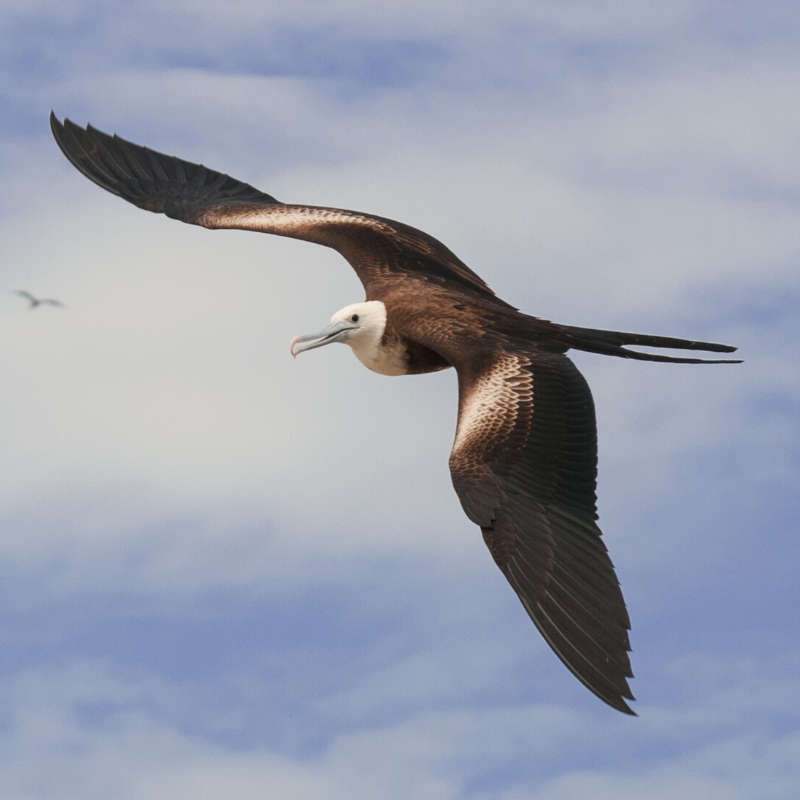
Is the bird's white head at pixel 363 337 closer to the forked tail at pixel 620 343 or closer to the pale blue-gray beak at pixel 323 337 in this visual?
the pale blue-gray beak at pixel 323 337

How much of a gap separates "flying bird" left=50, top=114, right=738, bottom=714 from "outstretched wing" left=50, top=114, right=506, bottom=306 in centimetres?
2

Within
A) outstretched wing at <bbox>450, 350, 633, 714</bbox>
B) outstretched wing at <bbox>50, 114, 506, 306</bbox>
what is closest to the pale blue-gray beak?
outstretched wing at <bbox>50, 114, 506, 306</bbox>

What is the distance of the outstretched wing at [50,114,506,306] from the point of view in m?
12.0

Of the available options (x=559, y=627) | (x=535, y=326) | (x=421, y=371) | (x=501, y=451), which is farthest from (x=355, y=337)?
(x=559, y=627)

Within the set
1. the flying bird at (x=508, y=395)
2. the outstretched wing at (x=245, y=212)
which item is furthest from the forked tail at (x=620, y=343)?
the outstretched wing at (x=245, y=212)

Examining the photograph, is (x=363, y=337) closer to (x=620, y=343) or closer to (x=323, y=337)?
(x=323, y=337)

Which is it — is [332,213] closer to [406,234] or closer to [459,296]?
[406,234]

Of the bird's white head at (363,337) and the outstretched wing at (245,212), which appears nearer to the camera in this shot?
the bird's white head at (363,337)

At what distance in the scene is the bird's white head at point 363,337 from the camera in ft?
36.3

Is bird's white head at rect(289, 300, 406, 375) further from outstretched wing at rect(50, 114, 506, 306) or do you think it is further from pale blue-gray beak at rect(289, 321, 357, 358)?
outstretched wing at rect(50, 114, 506, 306)

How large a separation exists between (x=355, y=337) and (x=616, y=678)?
3.91 meters

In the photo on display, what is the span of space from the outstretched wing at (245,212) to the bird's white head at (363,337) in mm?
405

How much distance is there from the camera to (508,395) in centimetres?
971

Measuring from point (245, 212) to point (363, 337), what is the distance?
2.50 metres
